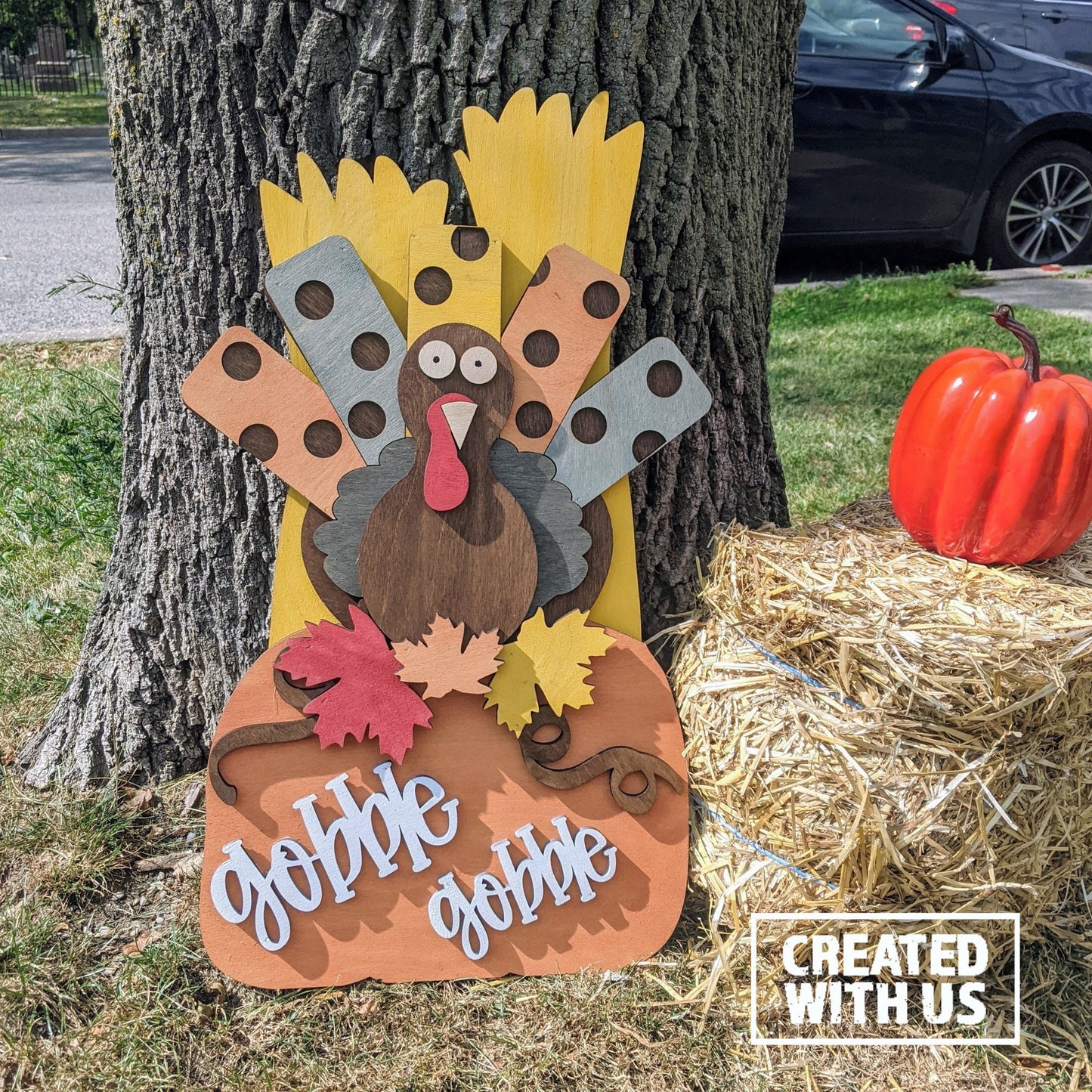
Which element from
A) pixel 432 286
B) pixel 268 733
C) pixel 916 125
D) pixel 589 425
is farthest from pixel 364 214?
pixel 916 125

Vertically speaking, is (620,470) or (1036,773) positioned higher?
(620,470)

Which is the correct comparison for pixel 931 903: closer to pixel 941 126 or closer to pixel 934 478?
pixel 934 478

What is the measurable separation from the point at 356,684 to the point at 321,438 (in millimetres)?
468

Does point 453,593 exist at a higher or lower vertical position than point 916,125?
lower

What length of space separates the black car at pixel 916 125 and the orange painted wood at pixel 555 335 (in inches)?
186

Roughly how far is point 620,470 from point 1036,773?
0.95 meters

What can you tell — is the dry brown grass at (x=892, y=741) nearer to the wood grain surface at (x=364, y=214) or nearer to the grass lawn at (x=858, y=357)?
the wood grain surface at (x=364, y=214)

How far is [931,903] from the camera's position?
6.41 ft

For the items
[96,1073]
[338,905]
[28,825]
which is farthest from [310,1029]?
[28,825]

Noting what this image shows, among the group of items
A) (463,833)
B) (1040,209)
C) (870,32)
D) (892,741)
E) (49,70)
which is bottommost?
(463,833)

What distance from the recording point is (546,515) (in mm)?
1987

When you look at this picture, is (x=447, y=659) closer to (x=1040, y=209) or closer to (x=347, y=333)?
(x=347, y=333)

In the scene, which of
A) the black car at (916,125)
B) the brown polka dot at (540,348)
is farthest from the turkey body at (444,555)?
the black car at (916,125)

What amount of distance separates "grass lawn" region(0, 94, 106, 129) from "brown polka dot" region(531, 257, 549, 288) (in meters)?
19.6
